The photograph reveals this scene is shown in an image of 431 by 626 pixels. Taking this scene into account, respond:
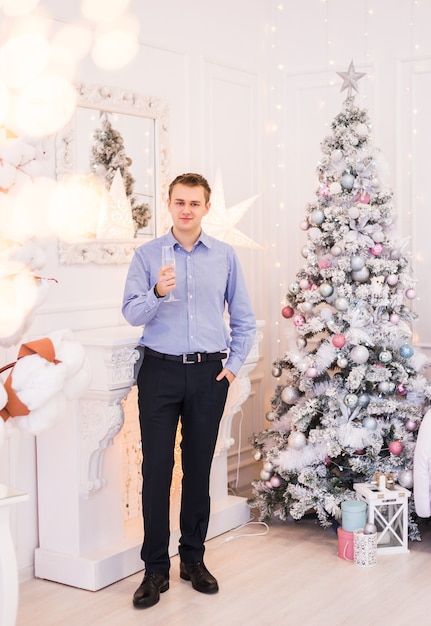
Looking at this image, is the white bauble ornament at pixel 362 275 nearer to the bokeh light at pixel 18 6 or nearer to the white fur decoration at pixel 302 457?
the white fur decoration at pixel 302 457

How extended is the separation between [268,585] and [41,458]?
1.15m

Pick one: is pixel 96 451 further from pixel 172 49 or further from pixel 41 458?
pixel 172 49

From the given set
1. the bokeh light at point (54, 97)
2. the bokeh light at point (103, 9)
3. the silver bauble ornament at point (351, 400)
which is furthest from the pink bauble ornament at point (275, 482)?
the bokeh light at point (103, 9)

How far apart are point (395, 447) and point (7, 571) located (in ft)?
7.89

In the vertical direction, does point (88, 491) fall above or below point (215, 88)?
below

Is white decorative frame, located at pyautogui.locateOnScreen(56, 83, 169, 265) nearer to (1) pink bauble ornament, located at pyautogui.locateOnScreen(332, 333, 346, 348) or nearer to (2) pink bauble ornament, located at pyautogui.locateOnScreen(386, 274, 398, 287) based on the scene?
(1) pink bauble ornament, located at pyautogui.locateOnScreen(332, 333, 346, 348)

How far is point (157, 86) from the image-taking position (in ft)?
14.5

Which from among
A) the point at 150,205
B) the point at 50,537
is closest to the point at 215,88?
the point at 150,205

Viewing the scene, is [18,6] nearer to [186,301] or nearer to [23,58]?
[23,58]

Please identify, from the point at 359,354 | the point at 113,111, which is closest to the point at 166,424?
the point at 359,354

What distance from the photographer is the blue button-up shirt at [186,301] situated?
344 centimetres

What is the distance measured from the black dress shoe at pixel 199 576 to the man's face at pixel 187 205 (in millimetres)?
1464

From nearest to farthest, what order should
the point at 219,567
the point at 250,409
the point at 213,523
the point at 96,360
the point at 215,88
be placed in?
the point at 96,360
the point at 219,567
the point at 213,523
the point at 215,88
the point at 250,409

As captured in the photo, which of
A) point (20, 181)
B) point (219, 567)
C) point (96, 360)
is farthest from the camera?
point (219, 567)
